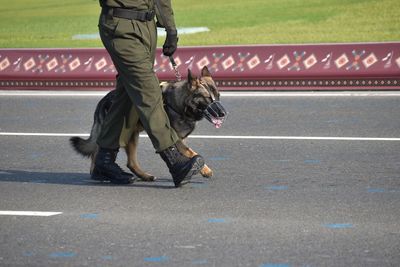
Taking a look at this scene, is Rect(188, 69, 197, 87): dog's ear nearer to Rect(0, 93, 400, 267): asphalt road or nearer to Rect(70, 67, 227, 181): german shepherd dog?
Rect(70, 67, 227, 181): german shepherd dog

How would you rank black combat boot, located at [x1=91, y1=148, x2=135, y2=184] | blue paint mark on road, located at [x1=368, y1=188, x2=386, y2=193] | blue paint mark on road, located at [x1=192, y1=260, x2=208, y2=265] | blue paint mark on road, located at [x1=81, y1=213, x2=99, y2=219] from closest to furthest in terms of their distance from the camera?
blue paint mark on road, located at [x1=192, y1=260, x2=208, y2=265], blue paint mark on road, located at [x1=81, y1=213, x2=99, y2=219], blue paint mark on road, located at [x1=368, y1=188, x2=386, y2=193], black combat boot, located at [x1=91, y1=148, x2=135, y2=184]

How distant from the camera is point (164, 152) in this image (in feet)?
27.7

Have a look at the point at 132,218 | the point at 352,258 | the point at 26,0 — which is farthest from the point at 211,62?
the point at 26,0

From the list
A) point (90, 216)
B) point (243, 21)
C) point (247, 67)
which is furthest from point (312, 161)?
point (243, 21)

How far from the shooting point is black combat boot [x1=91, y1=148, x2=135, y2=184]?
8766 millimetres

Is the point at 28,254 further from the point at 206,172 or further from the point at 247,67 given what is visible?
the point at 247,67

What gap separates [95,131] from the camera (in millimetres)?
9062

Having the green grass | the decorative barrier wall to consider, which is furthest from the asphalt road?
the green grass

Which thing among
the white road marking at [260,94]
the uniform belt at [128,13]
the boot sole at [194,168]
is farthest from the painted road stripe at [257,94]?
the uniform belt at [128,13]

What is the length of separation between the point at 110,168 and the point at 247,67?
7.96 m

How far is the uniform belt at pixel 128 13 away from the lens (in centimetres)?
A: 834

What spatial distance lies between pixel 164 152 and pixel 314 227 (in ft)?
5.90

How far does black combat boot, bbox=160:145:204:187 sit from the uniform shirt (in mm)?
918

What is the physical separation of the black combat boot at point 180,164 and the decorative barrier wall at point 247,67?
25.8 feet
